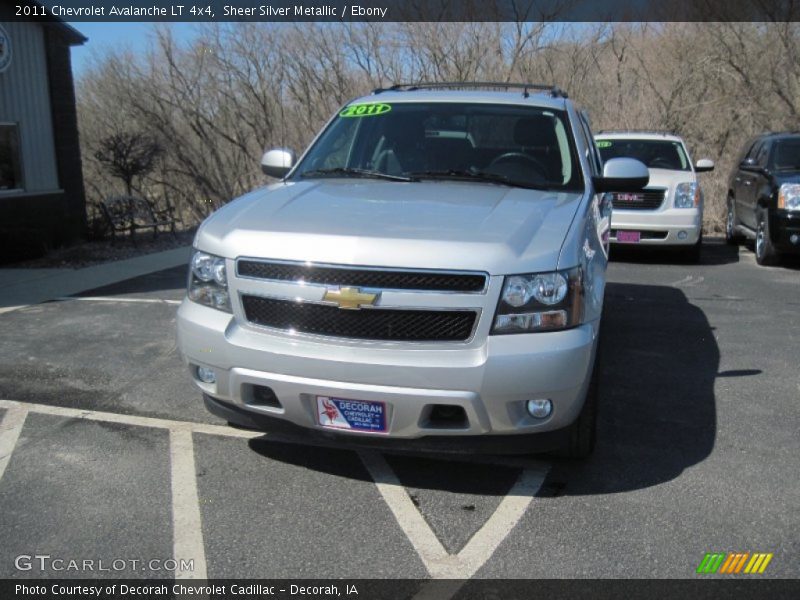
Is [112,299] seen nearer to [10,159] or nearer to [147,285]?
[147,285]

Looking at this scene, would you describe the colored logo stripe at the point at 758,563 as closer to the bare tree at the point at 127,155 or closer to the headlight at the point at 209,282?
the headlight at the point at 209,282

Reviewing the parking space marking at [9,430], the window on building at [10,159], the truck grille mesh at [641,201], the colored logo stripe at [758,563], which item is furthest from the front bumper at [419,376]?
the window on building at [10,159]

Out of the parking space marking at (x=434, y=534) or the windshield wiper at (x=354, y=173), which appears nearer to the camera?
the parking space marking at (x=434, y=534)

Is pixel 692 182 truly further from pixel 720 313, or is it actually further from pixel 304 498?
pixel 304 498

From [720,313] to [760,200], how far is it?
380 cm

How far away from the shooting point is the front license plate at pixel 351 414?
10.8ft

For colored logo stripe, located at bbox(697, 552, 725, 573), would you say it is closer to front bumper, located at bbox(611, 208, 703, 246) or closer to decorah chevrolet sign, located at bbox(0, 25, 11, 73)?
front bumper, located at bbox(611, 208, 703, 246)

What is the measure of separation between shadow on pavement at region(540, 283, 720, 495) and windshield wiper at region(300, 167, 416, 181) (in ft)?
6.19

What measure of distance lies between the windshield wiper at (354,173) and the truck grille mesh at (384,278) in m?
1.34

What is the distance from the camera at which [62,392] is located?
505 cm

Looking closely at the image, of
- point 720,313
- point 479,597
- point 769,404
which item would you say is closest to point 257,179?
point 720,313

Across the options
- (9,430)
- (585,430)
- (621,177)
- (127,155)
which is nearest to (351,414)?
(585,430)

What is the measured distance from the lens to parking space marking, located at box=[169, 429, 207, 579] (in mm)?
3078

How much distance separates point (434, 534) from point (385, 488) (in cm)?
47
